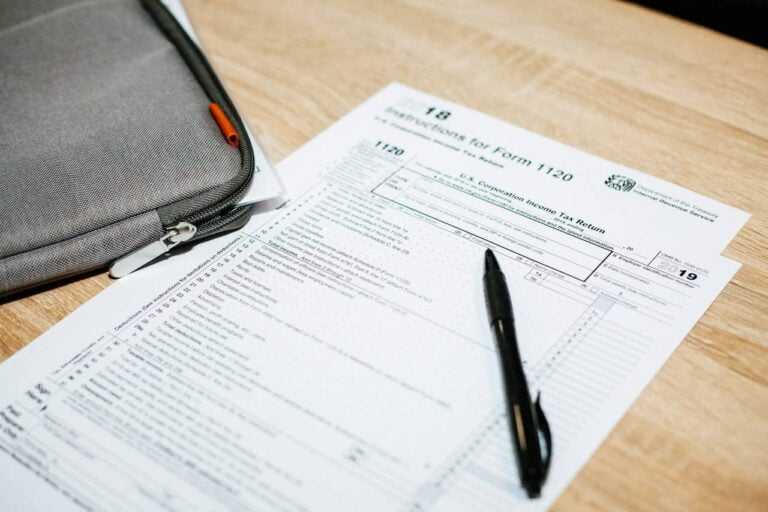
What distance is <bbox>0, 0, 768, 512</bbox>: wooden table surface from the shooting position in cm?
43

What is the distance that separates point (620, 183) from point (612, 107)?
113mm

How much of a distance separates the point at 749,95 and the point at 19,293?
65 centimetres

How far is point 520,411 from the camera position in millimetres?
429

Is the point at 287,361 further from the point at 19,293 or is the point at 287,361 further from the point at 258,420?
the point at 19,293

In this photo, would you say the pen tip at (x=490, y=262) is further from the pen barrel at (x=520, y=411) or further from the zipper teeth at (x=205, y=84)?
the zipper teeth at (x=205, y=84)

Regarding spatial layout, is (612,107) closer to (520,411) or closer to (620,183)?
(620,183)

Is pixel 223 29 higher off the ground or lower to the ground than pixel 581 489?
higher

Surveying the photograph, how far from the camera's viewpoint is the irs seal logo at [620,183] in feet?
1.95

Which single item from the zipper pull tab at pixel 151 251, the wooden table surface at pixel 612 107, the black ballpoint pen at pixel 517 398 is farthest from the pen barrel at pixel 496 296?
the zipper pull tab at pixel 151 251

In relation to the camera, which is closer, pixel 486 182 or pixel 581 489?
pixel 581 489

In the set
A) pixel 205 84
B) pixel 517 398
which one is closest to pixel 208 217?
pixel 205 84

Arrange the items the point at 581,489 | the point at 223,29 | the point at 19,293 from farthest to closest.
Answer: the point at 223,29, the point at 19,293, the point at 581,489

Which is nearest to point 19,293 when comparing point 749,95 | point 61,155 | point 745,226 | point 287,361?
point 61,155

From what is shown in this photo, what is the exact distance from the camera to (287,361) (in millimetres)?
480
